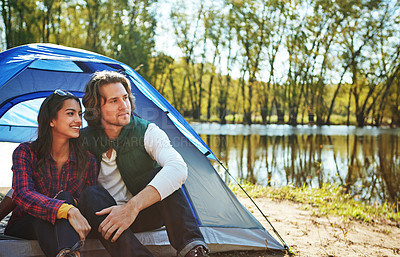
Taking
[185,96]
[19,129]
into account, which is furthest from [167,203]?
[185,96]

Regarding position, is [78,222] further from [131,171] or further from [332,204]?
[332,204]

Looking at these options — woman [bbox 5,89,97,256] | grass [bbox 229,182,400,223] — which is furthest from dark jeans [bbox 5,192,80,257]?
grass [bbox 229,182,400,223]

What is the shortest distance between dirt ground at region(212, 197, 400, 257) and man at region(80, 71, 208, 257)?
77 centimetres

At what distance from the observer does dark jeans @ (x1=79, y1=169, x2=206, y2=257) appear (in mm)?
1589

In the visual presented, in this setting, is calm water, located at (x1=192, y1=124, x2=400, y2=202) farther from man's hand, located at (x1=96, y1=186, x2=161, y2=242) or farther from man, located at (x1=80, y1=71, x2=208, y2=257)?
man's hand, located at (x1=96, y1=186, x2=161, y2=242)

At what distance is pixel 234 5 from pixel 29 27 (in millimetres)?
10824

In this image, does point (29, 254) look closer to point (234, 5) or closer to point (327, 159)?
point (327, 159)

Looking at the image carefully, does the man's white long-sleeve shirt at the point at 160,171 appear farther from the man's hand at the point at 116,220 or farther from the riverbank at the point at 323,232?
the riverbank at the point at 323,232

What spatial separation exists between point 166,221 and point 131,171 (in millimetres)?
405

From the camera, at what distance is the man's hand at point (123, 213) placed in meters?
1.58

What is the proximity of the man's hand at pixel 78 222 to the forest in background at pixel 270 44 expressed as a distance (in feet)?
54.9

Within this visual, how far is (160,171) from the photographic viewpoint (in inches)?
69.1

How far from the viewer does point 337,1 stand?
1927 cm

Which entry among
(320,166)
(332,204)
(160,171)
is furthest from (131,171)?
(320,166)
